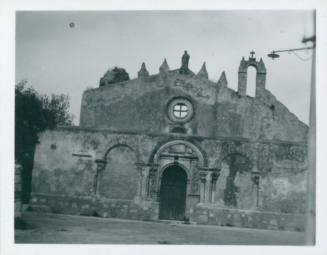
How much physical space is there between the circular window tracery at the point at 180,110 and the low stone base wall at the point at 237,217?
376 cm

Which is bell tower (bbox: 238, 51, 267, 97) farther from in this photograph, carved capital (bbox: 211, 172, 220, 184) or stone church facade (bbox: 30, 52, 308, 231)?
carved capital (bbox: 211, 172, 220, 184)

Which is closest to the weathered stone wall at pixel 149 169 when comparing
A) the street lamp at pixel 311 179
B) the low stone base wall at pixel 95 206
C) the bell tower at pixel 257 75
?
the low stone base wall at pixel 95 206

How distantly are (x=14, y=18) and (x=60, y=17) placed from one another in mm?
1347

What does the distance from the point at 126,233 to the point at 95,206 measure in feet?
15.4

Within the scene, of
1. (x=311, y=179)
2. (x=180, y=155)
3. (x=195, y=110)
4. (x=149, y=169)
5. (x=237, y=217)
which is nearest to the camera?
(x=311, y=179)

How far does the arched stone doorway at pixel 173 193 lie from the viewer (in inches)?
749

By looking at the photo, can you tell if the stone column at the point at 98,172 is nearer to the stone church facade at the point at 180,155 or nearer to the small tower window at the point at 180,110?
the stone church facade at the point at 180,155

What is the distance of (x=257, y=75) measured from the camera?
20.6 meters

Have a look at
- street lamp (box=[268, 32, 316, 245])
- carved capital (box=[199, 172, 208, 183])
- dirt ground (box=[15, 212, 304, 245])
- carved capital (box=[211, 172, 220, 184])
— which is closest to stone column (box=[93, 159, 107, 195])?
dirt ground (box=[15, 212, 304, 245])

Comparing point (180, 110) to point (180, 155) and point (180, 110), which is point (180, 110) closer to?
point (180, 110)

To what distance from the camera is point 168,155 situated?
19.3m

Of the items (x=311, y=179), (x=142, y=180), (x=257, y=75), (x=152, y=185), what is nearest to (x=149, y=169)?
(x=142, y=180)

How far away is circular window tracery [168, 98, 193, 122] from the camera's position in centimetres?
1983
